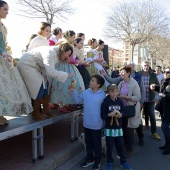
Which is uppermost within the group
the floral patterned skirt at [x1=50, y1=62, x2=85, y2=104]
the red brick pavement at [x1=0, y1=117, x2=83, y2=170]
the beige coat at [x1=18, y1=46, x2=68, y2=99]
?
the beige coat at [x1=18, y1=46, x2=68, y2=99]

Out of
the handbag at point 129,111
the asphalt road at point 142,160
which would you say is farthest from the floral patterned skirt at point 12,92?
the handbag at point 129,111

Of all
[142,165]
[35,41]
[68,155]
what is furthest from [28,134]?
[142,165]

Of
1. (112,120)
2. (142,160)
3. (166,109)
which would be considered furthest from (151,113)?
(112,120)

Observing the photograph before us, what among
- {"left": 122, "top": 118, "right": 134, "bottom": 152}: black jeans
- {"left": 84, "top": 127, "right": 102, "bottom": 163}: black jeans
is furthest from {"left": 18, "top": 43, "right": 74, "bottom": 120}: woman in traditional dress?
{"left": 122, "top": 118, "right": 134, "bottom": 152}: black jeans

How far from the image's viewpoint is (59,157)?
4719 millimetres

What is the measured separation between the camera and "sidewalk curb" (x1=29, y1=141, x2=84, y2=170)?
428 cm

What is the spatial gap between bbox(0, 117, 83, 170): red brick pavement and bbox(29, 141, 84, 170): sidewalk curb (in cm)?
13

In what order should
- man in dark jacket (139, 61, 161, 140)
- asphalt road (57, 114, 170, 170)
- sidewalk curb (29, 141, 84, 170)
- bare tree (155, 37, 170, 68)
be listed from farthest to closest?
bare tree (155, 37, 170, 68)
man in dark jacket (139, 61, 161, 140)
asphalt road (57, 114, 170, 170)
sidewalk curb (29, 141, 84, 170)

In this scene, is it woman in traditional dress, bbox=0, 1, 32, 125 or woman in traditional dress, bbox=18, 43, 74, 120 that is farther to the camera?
woman in traditional dress, bbox=18, 43, 74, 120

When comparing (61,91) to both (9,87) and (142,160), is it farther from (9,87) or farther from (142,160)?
(142,160)

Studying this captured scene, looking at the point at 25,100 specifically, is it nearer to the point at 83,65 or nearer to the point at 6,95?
the point at 6,95

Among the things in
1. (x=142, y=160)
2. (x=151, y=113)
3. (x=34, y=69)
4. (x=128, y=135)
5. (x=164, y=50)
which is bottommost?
(x=142, y=160)

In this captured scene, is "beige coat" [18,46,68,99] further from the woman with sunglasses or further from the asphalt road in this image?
the woman with sunglasses

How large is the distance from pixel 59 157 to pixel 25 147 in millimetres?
1094
